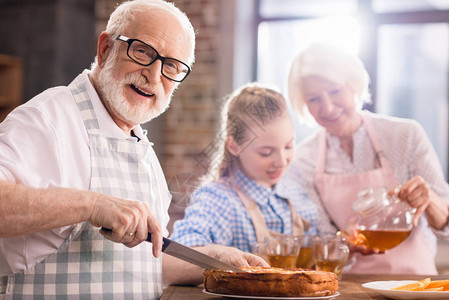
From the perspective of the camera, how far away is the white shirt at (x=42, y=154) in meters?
1.15

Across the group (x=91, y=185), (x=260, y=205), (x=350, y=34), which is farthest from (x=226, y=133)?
(x=350, y=34)

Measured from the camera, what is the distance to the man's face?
4.61ft

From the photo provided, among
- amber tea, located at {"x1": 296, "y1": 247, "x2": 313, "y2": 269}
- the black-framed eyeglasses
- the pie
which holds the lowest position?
amber tea, located at {"x1": 296, "y1": 247, "x2": 313, "y2": 269}

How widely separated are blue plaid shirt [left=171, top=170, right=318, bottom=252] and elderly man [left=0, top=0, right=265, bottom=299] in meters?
0.18

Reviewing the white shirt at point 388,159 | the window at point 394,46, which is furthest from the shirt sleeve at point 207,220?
the window at point 394,46

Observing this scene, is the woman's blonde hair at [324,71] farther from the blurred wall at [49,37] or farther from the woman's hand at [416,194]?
the blurred wall at [49,37]

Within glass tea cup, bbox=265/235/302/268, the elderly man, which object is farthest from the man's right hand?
glass tea cup, bbox=265/235/302/268

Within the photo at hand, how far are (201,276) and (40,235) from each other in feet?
1.43

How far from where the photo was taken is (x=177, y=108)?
3471 mm

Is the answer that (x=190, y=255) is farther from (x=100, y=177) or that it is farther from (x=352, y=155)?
(x=352, y=155)

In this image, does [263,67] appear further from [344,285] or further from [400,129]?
[344,285]

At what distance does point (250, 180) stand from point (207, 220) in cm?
23

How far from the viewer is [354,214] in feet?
6.91

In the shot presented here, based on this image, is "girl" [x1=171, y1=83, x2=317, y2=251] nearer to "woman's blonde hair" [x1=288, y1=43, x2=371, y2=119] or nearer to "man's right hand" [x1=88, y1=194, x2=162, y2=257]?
"woman's blonde hair" [x1=288, y1=43, x2=371, y2=119]
